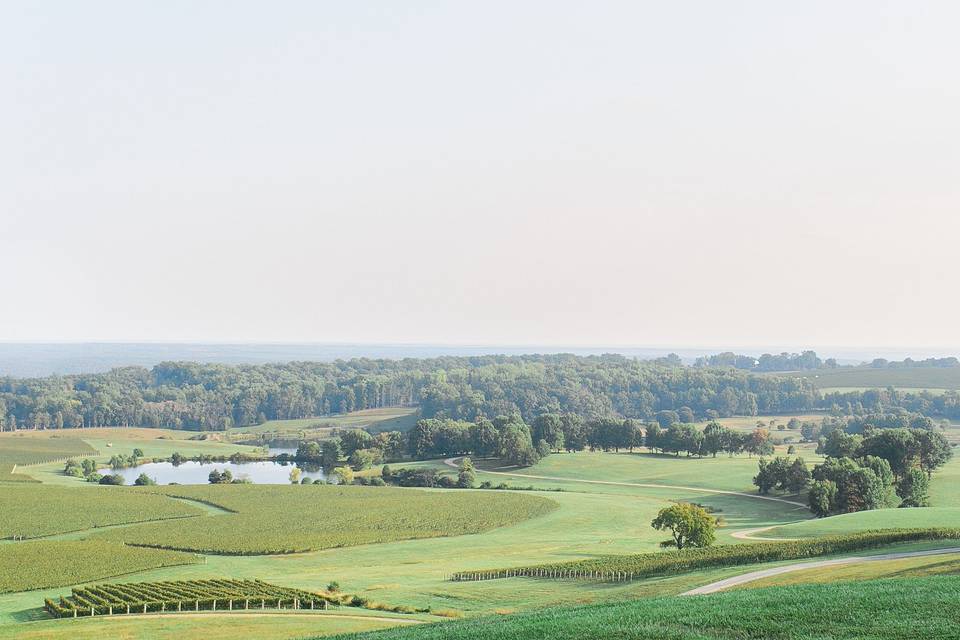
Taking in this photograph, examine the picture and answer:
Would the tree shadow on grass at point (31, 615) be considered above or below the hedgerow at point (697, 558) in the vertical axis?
below

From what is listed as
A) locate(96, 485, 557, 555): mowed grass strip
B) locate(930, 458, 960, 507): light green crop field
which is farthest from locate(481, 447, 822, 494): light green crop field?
locate(96, 485, 557, 555): mowed grass strip

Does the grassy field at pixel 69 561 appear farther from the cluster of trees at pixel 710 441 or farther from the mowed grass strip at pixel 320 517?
the cluster of trees at pixel 710 441

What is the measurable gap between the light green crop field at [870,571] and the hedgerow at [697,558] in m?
7.02

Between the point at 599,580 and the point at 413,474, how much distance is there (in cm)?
7663

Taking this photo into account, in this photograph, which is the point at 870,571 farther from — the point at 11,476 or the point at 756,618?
the point at 11,476

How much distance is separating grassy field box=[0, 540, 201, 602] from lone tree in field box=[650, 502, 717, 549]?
111 feet

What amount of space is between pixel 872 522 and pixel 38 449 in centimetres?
13310

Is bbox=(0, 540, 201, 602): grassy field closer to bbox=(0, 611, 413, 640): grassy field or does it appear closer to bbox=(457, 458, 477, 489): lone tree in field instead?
bbox=(0, 611, 413, 640): grassy field

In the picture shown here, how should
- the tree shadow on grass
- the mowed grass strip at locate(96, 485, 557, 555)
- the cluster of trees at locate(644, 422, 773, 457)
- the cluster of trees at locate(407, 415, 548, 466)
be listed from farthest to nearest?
the cluster of trees at locate(644, 422, 773, 457) → the cluster of trees at locate(407, 415, 548, 466) → the mowed grass strip at locate(96, 485, 557, 555) → the tree shadow on grass

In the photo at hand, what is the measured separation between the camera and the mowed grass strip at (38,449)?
5792 inches

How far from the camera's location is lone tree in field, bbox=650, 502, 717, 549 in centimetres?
6831

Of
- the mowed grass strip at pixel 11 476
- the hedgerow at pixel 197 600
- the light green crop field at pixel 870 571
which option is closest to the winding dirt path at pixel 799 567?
the light green crop field at pixel 870 571

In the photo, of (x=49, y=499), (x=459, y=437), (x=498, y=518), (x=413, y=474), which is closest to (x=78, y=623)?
(x=498, y=518)

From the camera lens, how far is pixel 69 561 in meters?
67.2
